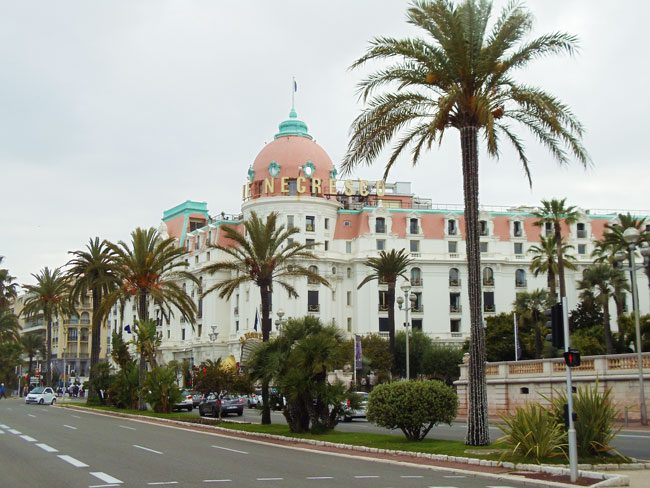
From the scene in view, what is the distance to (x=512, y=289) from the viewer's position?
84.4 meters

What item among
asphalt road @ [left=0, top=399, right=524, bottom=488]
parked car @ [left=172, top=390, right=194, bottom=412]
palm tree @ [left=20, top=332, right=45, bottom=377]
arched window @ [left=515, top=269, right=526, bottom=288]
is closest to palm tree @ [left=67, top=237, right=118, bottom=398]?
parked car @ [left=172, top=390, right=194, bottom=412]

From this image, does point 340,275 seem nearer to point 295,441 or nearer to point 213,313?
point 213,313

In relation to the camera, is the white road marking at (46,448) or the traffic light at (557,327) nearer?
the traffic light at (557,327)

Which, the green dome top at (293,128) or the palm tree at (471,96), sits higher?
the green dome top at (293,128)

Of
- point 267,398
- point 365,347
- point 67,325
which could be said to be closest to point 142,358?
point 267,398

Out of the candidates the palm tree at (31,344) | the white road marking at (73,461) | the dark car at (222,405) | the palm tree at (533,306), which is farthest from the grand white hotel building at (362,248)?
the white road marking at (73,461)

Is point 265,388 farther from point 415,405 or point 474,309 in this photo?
point 474,309

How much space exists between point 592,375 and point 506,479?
70.4 feet

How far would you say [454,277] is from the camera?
84312mm

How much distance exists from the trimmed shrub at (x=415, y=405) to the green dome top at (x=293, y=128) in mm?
63683

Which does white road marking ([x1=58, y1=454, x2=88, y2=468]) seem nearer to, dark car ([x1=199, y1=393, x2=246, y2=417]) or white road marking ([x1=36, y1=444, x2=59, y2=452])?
white road marking ([x1=36, y1=444, x2=59, y2=452])

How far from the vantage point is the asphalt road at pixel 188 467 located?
46.6ft

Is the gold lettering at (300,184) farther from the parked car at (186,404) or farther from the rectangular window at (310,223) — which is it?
the parked car at (186,404)

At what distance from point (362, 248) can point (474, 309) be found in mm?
60343
